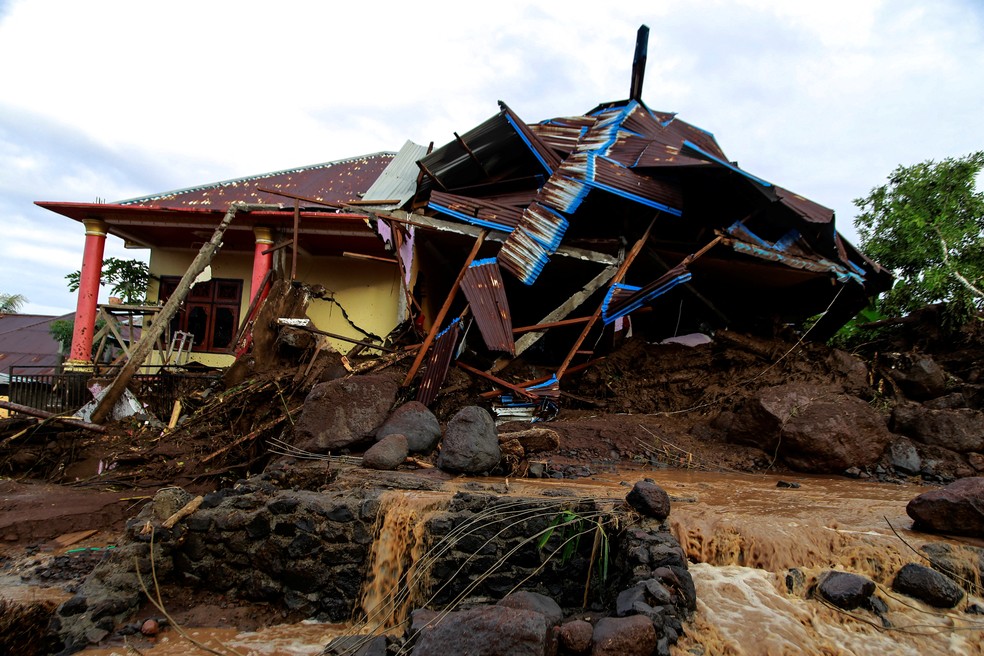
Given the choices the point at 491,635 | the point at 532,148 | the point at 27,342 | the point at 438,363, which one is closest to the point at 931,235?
the point at 532,148

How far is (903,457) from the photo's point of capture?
28.4 feet

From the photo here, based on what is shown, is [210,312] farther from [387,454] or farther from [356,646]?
[356,646]

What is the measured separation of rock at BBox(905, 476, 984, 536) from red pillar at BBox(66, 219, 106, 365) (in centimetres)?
1454

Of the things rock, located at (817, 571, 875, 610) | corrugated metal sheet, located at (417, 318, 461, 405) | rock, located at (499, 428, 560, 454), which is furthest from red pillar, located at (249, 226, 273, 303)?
rock, located at (817, 571, 875, 610)

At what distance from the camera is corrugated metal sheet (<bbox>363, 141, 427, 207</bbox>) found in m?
13.2

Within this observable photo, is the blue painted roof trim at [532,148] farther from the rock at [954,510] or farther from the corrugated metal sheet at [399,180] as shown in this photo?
the rock at [954,510]

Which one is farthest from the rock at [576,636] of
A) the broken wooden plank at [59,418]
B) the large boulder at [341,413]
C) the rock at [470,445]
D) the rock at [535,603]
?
the broken wooden plank at [59,418]

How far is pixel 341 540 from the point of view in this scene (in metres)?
5.78

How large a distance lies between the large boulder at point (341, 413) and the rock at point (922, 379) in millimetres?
9683

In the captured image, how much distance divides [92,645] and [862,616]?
21.2 ft

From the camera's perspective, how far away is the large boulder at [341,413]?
8000mm

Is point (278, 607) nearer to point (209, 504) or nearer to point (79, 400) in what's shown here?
point (209, 504)

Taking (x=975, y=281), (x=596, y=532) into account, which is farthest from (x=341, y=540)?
(x=975, y=281)

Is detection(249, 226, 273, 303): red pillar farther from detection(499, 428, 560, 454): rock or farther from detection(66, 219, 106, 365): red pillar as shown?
detection(499, 428, 560, 454): rock
